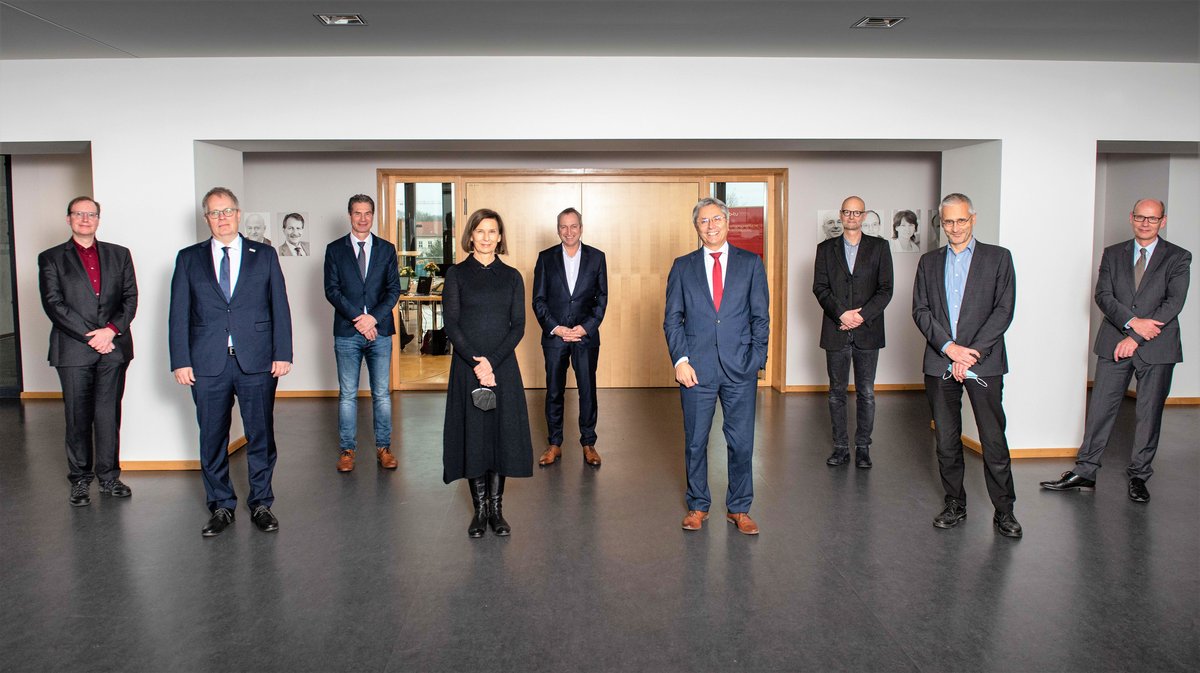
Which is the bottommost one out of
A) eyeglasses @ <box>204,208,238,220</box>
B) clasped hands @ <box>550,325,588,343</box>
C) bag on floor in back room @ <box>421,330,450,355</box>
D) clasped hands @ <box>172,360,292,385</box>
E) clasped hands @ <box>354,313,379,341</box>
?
bag on floor in back room @ <box>421,330,450,355</box>

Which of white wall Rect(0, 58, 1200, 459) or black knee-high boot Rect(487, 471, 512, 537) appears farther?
white wall Rect(0, 58, 1200, 459)

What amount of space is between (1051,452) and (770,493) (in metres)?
2.50

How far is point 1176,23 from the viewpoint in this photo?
511 centimetres

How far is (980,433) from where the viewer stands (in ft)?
14.7

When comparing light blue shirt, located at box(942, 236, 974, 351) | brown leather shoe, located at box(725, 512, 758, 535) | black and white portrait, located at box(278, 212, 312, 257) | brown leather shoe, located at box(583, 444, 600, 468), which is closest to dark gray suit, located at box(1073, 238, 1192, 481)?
light blue shirt, located at box(942, 236, 974, 351)

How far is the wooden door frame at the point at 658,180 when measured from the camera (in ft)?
30.1

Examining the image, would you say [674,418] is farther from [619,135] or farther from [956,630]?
[956,630]

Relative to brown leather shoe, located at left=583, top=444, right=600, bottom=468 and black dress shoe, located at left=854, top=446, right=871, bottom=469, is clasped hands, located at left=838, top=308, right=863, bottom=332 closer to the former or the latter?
black dress shoe, located at left=854, top=446, right=871, bottom=469

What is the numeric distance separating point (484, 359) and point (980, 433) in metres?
2.61

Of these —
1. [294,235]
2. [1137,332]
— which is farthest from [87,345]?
[1137,332]

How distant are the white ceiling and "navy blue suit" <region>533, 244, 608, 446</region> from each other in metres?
1.48

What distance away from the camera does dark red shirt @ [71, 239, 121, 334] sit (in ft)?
17.1

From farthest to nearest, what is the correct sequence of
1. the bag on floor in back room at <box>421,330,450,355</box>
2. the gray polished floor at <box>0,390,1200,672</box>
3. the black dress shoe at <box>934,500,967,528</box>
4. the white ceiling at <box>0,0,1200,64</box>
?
the bag on floor in back room at <box>421,330,450,355</box> < the white ceiling at <box>0,0,1200,64</box> < the black dress shoe at <box>934,500,967,528</box> < the gray polished floor at <box>0,390,1200,672</box>

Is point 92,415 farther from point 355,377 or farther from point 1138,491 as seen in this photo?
point 1138,491
